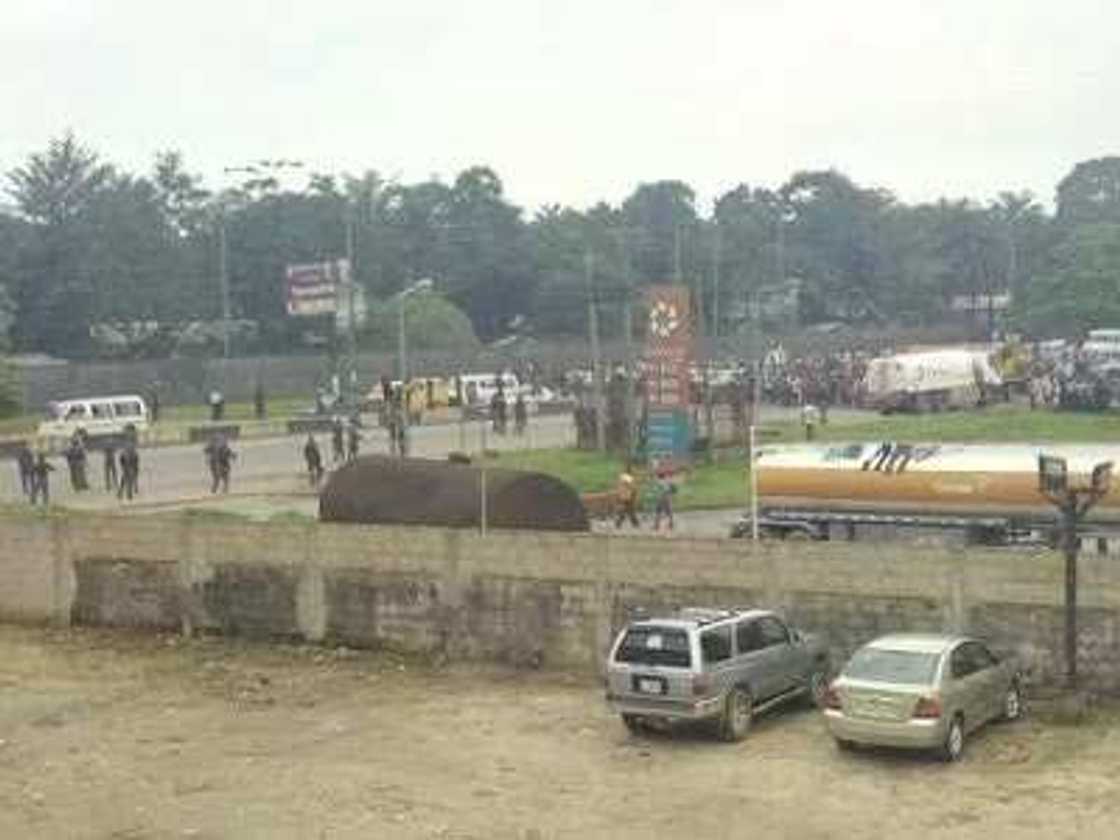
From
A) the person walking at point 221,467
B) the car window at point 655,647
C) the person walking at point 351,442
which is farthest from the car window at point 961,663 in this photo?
the person walking at point 351,442

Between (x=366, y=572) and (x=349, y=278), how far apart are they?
47.5 meters

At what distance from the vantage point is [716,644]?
23375 mm

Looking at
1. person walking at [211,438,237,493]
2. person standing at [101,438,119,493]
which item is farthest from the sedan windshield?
person standing at [101,438,119,493]

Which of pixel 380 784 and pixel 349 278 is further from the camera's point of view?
pixel 349 278

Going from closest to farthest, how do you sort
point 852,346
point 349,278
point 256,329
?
point 349,278, point 256,329, point 852,346

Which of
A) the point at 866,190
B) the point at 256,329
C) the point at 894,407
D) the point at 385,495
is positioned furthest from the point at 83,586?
the point at 866,190

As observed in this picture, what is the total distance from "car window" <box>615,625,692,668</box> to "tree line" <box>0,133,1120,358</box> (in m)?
73.6

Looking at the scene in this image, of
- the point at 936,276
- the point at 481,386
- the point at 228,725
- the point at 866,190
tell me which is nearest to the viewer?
the point at 228,725

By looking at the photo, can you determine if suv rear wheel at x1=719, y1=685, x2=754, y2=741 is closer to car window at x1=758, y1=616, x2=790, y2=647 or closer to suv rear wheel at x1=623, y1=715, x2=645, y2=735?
car window at x1=758, y1=616, x2=790, y2=647

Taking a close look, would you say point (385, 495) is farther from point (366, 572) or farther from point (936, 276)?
point (936, 276)

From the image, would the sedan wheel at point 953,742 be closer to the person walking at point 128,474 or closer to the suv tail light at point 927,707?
the suv tail light at point 927,707

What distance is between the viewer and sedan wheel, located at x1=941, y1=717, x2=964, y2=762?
21.7 metres

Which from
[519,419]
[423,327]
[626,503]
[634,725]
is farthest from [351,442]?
[423,327]

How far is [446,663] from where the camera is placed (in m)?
29.0
